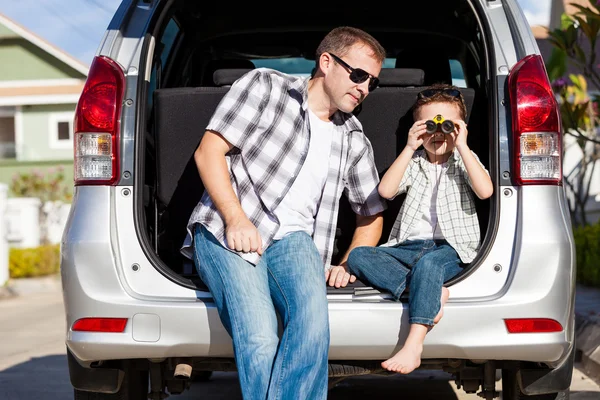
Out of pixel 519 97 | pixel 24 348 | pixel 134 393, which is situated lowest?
pixel 24 348

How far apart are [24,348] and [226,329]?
4.58m

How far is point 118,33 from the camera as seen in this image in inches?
132

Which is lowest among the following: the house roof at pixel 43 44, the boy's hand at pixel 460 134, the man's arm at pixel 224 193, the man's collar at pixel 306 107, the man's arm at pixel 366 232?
the man's arm at pixel 366 232

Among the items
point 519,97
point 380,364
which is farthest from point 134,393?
point 519,97

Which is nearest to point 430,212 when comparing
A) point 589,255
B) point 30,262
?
point 589,255

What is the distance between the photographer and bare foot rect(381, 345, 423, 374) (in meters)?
2.92

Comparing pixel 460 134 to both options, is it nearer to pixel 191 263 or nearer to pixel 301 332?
pixel 301 332

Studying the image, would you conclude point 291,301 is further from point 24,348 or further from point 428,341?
point 24,348

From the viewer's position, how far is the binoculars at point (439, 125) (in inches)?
130

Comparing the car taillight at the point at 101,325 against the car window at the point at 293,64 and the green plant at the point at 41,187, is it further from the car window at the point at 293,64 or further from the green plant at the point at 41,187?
the green plant at the point at 41,187

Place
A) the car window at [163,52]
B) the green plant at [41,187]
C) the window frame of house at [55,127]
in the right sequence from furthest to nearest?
the window frame of house at [55,127], the green plant at [41,187], the car window at [163,52]

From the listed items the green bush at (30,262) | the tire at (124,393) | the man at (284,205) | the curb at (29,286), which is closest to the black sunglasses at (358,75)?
the man at (284,205)

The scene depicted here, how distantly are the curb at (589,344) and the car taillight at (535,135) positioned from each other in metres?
2.58

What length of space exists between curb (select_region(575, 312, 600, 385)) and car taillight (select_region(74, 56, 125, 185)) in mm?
3286
